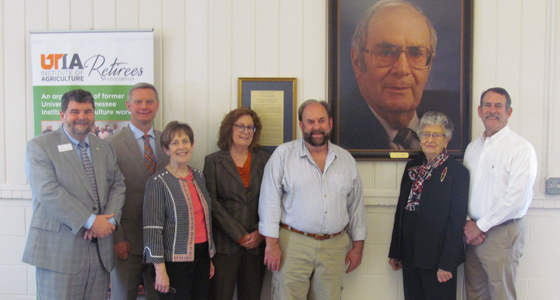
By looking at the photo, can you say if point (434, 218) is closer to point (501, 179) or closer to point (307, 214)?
point (501, 179)

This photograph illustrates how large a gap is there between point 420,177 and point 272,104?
1200 millimetres

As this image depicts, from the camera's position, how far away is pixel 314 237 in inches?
82.8

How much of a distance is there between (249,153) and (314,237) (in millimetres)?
753

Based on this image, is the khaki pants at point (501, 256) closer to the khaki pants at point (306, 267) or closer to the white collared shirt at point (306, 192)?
the white collared shirt at point (306, 192)

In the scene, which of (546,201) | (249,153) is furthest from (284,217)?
(546,201)

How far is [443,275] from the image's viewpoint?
206 cm

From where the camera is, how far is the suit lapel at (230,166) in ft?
7.26

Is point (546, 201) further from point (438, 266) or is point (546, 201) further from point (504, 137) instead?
point (438, 266)

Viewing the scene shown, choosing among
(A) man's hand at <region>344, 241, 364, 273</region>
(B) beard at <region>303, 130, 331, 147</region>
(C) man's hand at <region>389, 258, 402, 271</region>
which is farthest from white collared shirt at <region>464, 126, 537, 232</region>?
(B) beard at <region>303, 130, 331, 147</region>

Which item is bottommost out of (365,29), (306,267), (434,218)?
(306,267)

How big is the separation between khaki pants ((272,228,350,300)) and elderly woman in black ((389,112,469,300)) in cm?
51

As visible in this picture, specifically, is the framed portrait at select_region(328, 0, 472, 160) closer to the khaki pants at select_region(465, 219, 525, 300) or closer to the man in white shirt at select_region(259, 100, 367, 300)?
the man in white shirt at select_region(259, 100, 367, 300)

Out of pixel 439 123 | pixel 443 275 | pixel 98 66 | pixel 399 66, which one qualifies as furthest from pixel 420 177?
pixel 98 66

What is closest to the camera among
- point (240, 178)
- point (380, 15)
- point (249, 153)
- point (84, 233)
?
point (84, 233)
